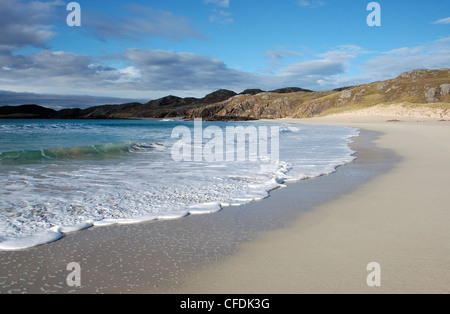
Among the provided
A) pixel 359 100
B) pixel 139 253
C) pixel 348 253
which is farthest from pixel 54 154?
pixel 359 100

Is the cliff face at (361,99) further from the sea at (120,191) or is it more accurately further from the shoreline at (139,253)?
the shoreline at (139,253)

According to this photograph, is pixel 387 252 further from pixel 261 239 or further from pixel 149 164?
pixel 149 164

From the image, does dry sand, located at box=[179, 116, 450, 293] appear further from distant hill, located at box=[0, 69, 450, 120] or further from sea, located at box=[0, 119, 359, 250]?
distant hill, located at box=[0, 69, 450, 120]

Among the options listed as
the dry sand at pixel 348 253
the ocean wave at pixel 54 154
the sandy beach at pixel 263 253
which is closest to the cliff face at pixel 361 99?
the ocean wave at pixel 54 154

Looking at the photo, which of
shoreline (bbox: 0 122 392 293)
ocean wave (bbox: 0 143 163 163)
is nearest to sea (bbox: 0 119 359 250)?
shoreline (bbox: 0 122 392 293)

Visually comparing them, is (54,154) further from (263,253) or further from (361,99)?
(361,99)

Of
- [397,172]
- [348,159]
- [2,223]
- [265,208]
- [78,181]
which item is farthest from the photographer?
[348,159]

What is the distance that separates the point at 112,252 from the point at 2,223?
190 cm

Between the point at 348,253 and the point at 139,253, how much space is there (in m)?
2.06

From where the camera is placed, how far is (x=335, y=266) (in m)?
2.79

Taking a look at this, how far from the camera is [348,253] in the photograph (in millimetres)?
3082

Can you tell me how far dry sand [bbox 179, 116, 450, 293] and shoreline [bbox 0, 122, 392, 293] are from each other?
21cm

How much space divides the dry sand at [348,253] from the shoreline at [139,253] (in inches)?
8.3
